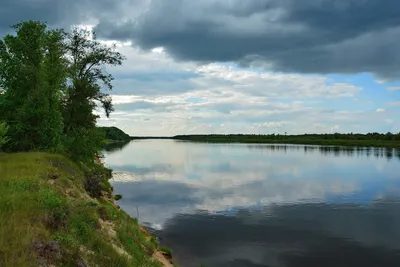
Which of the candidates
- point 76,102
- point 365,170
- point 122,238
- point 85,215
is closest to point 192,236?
point 122,238

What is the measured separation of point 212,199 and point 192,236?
14.2m

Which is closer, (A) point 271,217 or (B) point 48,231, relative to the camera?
(B) point 48,231

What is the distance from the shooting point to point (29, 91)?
1248 inches

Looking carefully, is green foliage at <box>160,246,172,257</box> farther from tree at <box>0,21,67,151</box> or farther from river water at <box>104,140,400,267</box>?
tree at <box>0,21,67,151</box>

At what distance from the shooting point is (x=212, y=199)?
134 feet

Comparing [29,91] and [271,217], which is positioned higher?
[29,91]

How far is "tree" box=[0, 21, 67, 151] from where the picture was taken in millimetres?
31094

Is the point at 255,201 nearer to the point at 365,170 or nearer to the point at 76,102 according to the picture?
the point at 76,102

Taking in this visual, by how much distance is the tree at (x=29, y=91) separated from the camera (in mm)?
31094

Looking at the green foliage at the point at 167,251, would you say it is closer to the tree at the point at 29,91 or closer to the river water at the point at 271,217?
the river water at the point at 271,217

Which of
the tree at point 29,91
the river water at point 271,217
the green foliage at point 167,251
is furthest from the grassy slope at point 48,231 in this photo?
the tree at point 29,91

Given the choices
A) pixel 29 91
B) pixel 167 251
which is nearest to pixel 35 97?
pixel 29 91

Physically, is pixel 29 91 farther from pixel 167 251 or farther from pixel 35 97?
pixel 167 251

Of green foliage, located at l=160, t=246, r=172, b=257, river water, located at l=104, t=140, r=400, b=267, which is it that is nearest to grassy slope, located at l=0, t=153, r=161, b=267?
green foliage, located at l=160, t=246, r=172, b=257
